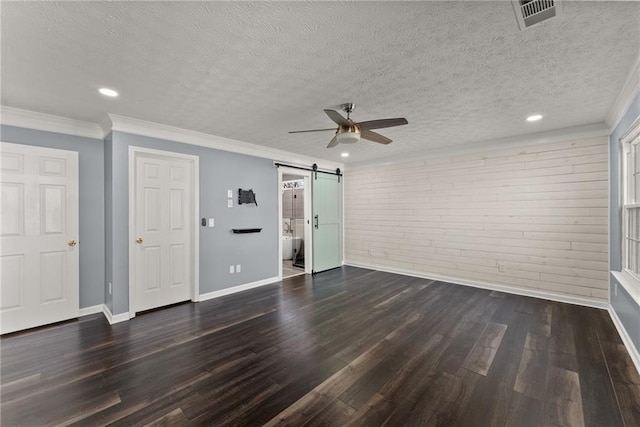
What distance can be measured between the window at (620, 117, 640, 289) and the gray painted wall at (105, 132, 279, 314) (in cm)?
480

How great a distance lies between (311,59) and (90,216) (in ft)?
11.9

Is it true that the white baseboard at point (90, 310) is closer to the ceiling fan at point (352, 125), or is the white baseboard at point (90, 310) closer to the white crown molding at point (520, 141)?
the ceiling fan at point (352, 125)

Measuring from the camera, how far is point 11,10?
156 cm

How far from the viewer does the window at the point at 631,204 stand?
2.85 metres

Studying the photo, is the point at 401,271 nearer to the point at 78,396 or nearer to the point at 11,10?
the point at 78,396

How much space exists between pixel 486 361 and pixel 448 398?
74 centimetres

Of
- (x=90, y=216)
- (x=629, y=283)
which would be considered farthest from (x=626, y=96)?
(x=90, y=216)

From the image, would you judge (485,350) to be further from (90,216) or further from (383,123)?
(90,216)

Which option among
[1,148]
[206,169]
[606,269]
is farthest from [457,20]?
[1,148]

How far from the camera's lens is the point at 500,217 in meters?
4.52

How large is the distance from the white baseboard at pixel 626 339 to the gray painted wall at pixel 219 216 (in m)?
4.63

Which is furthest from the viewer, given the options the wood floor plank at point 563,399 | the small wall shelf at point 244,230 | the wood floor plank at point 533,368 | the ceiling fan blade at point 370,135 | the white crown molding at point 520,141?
the small wall shelf at point 244,230

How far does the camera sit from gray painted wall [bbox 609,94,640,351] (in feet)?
8.28

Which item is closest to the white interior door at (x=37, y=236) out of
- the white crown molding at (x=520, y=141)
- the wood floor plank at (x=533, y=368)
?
the wood floor plank at (x=533, y=368)
